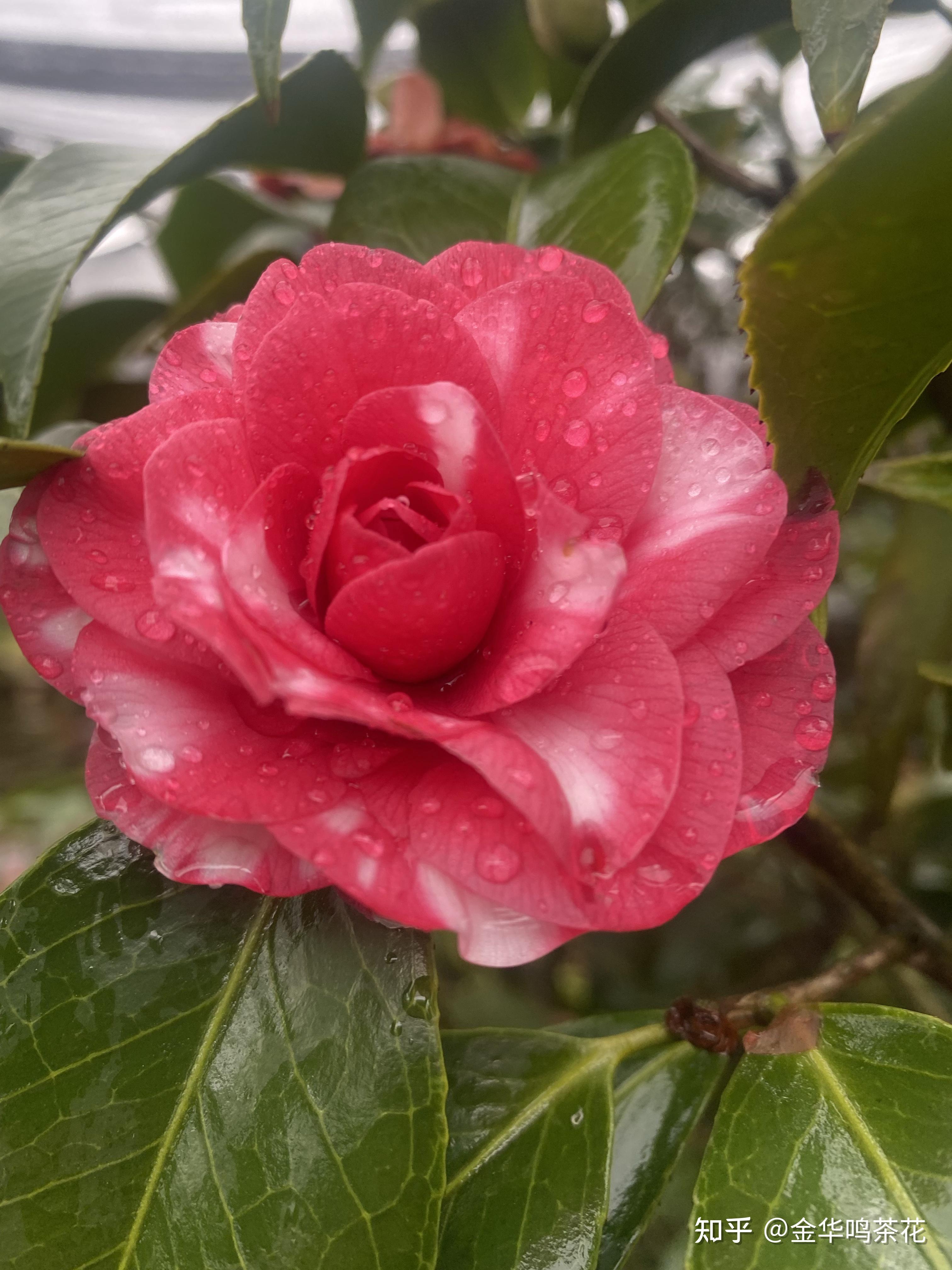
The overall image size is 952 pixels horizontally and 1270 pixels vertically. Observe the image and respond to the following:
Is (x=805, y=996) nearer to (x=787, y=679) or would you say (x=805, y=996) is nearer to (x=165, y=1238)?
(x=787, y=679)

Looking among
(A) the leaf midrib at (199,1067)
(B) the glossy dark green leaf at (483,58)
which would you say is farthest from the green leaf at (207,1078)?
(B) the glossy dark green leaf at (483,58)

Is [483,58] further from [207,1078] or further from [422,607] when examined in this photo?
[207,1078]

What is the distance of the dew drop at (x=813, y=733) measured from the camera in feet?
1.40

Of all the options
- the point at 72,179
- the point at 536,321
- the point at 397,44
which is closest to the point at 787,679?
the point at 536,321

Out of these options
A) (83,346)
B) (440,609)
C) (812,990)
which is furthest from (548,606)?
(83,346)

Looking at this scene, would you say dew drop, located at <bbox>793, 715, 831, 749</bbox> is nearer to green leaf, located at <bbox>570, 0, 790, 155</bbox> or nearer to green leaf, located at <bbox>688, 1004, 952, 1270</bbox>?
green leaf, located at <bbox>688, 1004, 952, 1270</bbox>

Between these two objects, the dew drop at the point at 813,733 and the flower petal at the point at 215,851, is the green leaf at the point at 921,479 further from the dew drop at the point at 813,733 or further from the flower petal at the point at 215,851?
the flower petal at the point at 215,851

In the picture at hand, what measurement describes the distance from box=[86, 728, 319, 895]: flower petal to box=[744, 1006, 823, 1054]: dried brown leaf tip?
302mm

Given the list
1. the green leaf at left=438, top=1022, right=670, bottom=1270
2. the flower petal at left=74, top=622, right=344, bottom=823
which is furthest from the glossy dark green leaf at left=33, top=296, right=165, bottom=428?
the green leaf at left=438, top=1022, right=670, bottom=1270

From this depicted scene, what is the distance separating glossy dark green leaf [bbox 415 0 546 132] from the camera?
998 millimetres

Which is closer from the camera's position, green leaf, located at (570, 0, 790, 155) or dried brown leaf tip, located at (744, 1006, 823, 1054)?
dried brown leaf tip, located at (744, 1006, 823, 1054)

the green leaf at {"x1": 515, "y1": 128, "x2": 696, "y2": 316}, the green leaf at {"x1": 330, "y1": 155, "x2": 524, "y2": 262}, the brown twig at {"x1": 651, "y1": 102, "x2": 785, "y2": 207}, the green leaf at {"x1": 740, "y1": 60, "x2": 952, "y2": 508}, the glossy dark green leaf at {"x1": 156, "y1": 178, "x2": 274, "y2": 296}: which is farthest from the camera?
the glossy dark green leaf at {"x1": 156, "y1": 178, "x2": 274, "y2": 296}

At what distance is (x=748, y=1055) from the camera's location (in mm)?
533

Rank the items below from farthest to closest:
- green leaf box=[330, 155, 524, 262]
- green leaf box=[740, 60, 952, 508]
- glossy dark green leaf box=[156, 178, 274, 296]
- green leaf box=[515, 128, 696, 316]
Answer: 1. glossy dark green leaf box=[156, 178, 274, 296]
2. green leaf box=[330, 155, 524, 262]
3. green leaf box=[515, 128, 696, 316]
4. green leaf box=[740, 60, 952, 508]
